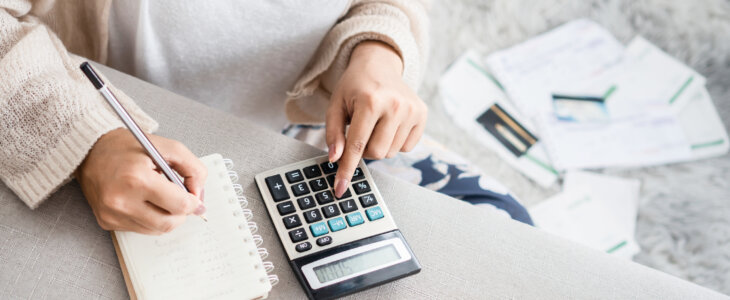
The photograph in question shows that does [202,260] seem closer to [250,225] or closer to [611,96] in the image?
[250,225]

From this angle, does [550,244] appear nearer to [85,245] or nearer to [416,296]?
[416,296]

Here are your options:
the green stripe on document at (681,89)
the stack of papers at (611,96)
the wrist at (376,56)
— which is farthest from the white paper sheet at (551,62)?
the wrist at (376,56)

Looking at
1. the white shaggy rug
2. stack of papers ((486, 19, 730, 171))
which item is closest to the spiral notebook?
the white shaggy rug

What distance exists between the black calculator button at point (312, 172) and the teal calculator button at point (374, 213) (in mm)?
59

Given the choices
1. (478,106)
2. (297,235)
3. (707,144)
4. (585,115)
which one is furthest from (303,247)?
(707,144)

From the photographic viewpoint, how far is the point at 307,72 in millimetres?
657

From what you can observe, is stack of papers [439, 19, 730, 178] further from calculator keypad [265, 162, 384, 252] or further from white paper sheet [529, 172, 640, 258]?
calculator keypad [265, 162, 384, 252]

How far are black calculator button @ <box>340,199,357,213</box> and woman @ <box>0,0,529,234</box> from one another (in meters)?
0.01

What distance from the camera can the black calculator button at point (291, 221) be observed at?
0.44 meters

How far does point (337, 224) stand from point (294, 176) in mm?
61

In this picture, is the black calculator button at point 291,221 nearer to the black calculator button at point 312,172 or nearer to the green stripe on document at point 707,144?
the black calculator button at point 312,172

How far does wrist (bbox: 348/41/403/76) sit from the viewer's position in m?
0.56

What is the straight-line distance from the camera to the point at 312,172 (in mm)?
476

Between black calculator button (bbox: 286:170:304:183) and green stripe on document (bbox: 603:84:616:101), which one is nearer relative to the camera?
black calculator button (bbox: 286:170:304:183)
